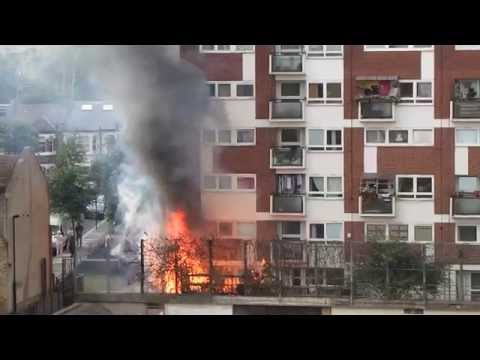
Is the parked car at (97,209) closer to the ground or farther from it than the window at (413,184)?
closer to the ground

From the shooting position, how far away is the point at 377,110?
8.40 meters

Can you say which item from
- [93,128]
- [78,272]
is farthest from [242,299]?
[93,128]

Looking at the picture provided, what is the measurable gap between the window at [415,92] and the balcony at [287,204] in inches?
57.9

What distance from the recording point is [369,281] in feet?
27.4

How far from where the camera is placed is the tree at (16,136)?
8.13 meters

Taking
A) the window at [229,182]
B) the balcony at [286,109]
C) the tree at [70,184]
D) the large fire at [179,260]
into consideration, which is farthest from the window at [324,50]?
the tree at [70,184]

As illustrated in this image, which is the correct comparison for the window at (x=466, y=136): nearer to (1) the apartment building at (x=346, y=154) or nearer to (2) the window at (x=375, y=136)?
(1) the apartment building at (x=346, y=154)

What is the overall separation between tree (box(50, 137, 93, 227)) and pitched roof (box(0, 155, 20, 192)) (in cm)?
43

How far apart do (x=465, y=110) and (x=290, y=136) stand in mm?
1805

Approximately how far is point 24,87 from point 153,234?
6.48 ft

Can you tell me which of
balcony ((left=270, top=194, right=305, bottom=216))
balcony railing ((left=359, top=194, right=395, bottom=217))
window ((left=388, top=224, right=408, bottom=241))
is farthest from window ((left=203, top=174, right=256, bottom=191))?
window ((left=388, top=224, right=408, bottom=241))

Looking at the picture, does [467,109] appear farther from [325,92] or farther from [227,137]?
[227,137]

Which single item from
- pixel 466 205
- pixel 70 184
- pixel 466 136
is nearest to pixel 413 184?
pixel 466 205

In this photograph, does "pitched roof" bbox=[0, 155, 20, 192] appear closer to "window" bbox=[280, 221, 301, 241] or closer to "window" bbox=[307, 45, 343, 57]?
"window" bbox=[280, 221, 301, 241]
